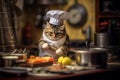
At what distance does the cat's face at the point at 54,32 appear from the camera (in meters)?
2.61

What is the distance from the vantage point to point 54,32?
2.61 metres

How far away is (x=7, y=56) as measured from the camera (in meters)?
2.31

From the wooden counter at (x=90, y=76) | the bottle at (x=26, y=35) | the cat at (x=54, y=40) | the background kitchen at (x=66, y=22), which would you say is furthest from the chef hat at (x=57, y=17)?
the bottle at (x=26, y=35)

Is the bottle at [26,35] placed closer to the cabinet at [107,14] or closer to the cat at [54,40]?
the cabinet at [107,14]

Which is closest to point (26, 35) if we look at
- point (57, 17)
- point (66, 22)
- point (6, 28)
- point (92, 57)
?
point (66, 22)

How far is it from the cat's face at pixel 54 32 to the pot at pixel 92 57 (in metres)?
0.32

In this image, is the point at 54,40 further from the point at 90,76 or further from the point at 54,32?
the point at 90,76

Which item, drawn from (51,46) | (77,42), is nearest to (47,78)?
(51,46)

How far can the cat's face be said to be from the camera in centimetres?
261

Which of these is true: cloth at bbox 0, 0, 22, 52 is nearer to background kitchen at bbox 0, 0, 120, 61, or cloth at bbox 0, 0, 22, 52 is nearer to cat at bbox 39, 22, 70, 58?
cat at bbox 39, 22, 70, 58

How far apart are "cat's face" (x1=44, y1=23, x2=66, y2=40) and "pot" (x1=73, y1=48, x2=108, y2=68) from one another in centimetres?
32

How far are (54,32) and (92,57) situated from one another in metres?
0.43

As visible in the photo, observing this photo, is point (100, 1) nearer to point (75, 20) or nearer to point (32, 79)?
point (75, 20)

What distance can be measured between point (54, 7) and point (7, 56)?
2966mm
